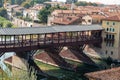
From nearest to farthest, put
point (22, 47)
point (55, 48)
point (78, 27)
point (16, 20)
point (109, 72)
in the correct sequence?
point (109, 72)
point (22, 47)
point (55, 48)
point (78, 27)
point (16, 20)

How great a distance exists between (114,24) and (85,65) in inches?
415

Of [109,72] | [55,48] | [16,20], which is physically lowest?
[16,20]

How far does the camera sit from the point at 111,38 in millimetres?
63250

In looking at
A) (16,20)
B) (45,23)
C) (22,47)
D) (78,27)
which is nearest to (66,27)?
(78,27)

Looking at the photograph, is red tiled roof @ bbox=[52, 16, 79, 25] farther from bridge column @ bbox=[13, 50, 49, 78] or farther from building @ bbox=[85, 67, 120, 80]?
building @ bbox=[85, 67, 120, 80]

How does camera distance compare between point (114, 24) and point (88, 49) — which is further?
point (88, 49)

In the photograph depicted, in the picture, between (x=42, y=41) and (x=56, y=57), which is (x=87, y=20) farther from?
(x=42, y=41)

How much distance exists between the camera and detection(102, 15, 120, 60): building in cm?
6234

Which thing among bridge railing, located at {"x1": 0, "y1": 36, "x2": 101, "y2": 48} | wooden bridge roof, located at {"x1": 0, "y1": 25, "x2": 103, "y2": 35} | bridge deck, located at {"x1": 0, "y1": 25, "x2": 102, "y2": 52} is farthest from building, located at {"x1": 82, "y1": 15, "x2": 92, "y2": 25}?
bridge railing, located at {"x1": 0, "y1": 36, "x2": 101, "y2": 48}

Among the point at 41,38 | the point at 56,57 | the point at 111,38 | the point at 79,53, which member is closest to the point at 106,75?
the point at 56,57

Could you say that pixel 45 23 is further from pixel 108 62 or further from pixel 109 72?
pixel 109 72

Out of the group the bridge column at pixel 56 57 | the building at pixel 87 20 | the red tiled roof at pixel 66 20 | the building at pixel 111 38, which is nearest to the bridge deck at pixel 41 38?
the building at pixel 111 38

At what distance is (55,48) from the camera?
56.6 metres

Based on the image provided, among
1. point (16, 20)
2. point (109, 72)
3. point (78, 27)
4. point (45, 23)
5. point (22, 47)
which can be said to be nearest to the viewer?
point (109, 72)
